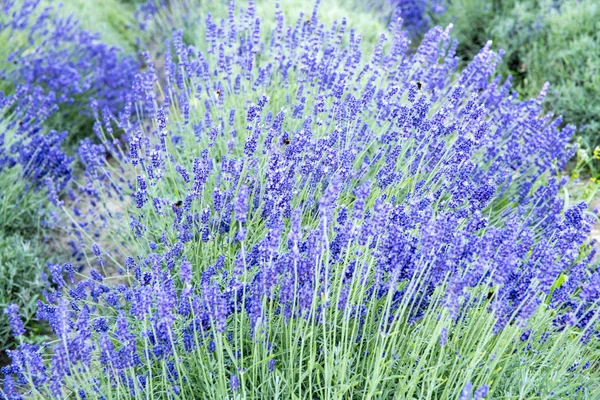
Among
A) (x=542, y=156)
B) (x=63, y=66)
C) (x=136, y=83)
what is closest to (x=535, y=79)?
(x=542, y=156)

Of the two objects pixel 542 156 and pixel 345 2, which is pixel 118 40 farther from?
pixel 542 156

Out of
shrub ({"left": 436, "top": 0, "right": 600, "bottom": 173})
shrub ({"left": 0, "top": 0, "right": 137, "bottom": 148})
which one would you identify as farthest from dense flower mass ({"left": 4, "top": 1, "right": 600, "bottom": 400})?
shrub ({"left": 436, "top": 0, "right": 600, "bottom": 173})

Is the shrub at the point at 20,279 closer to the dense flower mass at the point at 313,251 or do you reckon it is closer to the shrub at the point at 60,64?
the dense flower mass at the point at 313,251

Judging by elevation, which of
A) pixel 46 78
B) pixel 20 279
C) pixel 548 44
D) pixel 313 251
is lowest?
pixel 548 44

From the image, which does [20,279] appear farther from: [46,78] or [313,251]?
[313,251]

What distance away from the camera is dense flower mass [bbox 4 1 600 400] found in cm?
191

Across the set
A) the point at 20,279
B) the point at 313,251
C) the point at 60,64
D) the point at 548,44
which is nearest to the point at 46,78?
the point at 60,64

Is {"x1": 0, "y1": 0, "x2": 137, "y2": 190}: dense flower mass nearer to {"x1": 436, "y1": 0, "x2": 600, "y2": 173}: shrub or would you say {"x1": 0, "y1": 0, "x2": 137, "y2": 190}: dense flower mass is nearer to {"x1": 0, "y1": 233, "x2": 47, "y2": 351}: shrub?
{"x1": 0, "y1": 233, "x2": 47, "y2": 351}: shrub

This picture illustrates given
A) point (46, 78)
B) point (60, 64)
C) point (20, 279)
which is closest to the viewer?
point (20, 279)

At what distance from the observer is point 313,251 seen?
6.36ft

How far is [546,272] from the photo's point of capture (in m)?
1.84

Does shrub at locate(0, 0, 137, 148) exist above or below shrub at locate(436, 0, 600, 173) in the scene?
above

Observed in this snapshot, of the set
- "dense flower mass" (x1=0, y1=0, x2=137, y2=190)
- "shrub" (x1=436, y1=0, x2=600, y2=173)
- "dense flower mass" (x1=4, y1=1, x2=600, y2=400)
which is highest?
"dense flower mass" (x1=0, y1=0, x2=137, y2=190)

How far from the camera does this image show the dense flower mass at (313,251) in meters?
1.91
